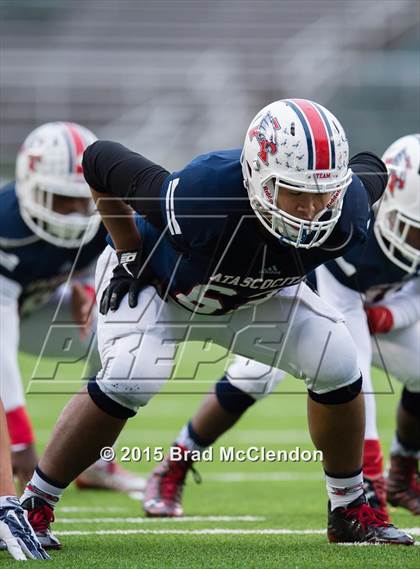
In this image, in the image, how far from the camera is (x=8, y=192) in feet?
14.7

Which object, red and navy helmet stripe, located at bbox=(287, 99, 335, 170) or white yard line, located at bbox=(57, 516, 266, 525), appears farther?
white yard line, located at bbox=(57, 516, 266, 525)

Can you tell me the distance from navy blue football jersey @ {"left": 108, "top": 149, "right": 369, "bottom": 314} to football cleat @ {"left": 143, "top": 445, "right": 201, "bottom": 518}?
1.28 m

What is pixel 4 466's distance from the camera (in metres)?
2.63

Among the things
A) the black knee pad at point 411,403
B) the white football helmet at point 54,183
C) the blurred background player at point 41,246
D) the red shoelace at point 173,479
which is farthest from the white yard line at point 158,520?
the white football helmet at point 54,183

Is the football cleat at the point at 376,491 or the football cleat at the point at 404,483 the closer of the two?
the football cleat at the point at 376,491

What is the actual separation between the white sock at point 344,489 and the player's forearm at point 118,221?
0.84 metres

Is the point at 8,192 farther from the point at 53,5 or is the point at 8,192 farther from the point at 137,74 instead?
the point at 53,5

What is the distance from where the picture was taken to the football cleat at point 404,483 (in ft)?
13.3

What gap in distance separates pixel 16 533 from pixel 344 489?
896 millimetres

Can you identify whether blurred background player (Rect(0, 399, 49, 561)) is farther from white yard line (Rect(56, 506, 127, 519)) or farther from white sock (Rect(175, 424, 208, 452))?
white yard line (Rect(56, 506, 127, 519))

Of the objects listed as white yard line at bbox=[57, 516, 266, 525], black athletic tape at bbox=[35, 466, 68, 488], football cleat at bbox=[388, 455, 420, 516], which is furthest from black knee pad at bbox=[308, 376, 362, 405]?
football cleat at bbox=[388, 455, 420, 516]

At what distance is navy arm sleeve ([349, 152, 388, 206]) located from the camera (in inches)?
Result: 116

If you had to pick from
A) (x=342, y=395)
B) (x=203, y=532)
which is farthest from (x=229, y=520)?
(x=342, y=395)

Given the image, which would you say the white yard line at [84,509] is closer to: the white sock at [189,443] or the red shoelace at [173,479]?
the red shoelace at [173,479]
